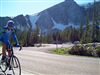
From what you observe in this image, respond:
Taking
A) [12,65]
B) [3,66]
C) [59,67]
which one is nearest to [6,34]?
[12,65]

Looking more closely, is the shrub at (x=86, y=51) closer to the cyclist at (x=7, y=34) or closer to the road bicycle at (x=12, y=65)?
the road bicycle at (x=12, y=65)

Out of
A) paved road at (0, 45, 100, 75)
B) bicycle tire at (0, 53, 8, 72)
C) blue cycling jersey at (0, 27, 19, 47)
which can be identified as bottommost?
paved road at (0, 45, 100, 75)

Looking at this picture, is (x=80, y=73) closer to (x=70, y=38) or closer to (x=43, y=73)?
(x=43, y=73)

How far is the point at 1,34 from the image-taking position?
388 inches

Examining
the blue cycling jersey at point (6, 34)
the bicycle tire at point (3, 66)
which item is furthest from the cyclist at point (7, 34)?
the bicycle tire at point (3, 66)

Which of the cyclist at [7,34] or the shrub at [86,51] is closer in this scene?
the cyclist at [7,34]

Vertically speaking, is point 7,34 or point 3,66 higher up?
point 7,34

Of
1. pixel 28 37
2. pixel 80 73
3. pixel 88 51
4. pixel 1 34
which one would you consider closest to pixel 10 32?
pixel 1 34

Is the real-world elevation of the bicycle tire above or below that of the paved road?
above

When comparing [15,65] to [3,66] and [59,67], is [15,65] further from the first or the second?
[59,67]

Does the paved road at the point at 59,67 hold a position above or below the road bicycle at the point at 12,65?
below

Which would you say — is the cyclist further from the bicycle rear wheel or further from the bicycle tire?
the bicycle tire

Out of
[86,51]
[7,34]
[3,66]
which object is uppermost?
[7,34]

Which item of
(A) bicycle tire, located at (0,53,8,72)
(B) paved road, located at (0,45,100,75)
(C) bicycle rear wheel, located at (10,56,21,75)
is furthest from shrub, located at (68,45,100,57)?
(C) bicycle rear wheel, located at (10,56,21,75)
